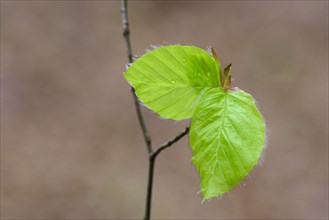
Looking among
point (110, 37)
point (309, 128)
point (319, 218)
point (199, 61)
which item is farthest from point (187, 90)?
point (110, 37)

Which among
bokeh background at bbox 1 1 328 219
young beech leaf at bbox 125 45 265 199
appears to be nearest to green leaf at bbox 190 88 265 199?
young beech leaf at bbox 125 45 265 199

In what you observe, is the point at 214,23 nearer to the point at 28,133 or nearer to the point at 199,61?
the point at 28,133

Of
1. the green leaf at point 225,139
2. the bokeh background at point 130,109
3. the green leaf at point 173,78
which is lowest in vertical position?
the bokeh background at point 130,109

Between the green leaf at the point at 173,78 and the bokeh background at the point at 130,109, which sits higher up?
the green leaf at the point at 173,78

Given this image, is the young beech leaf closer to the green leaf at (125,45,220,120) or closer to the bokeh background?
the green leaf at (125,45,220,120)

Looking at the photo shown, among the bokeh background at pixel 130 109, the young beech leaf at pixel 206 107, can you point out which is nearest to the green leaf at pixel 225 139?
the young beech leaf at pixel 206 107

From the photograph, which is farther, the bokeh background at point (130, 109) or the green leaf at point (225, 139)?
the bokeh background at point (130, 109)

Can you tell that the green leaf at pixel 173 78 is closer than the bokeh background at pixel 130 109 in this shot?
Yes

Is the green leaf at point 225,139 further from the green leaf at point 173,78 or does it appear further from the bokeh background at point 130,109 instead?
the bokeh background at point 130,109
